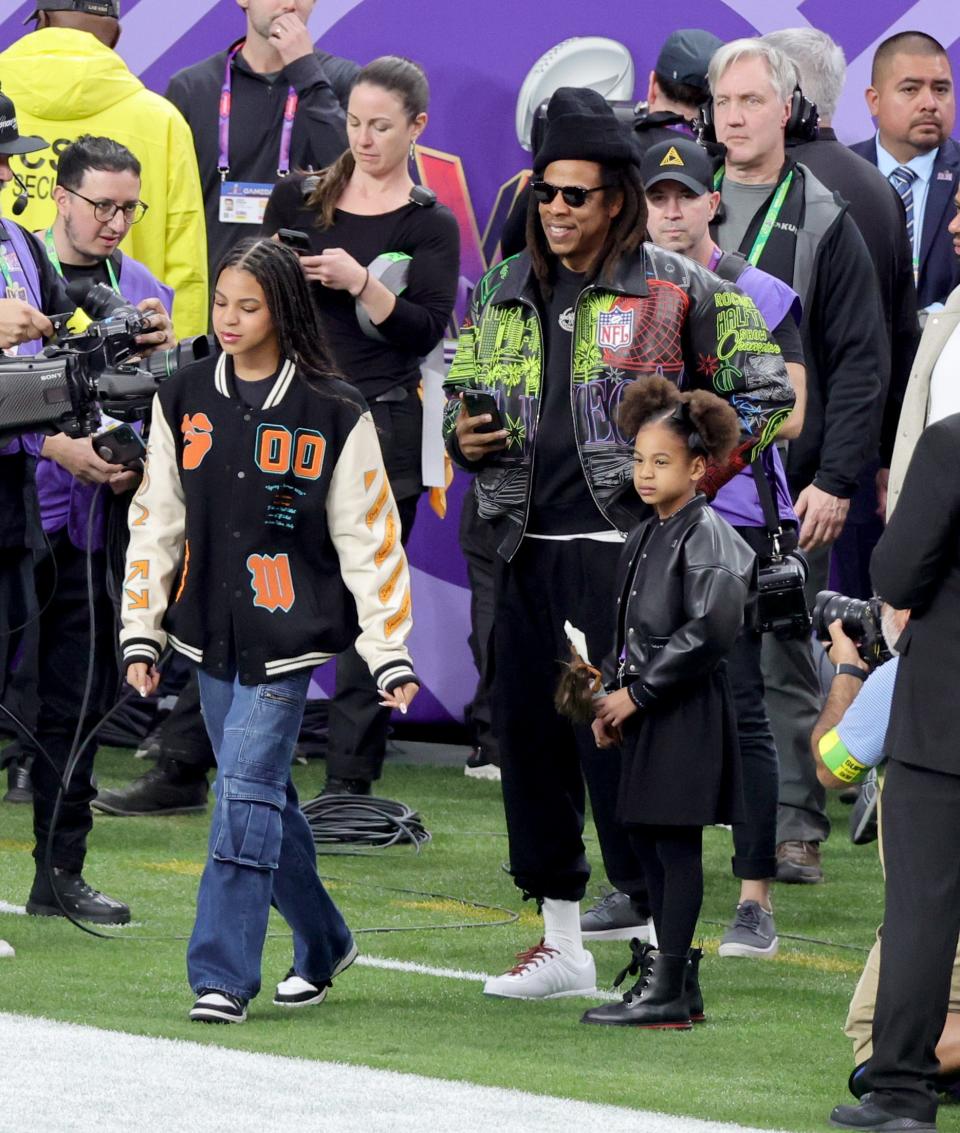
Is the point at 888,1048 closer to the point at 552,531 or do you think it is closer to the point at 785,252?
the point at 552,531

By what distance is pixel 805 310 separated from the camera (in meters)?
7.62

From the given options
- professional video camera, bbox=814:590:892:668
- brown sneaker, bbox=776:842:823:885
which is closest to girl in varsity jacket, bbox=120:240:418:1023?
professional video camera, bbox=814:590:892:668

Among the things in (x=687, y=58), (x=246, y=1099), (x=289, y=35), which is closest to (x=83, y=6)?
(x=289, y=35)

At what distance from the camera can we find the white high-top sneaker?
5.92 m

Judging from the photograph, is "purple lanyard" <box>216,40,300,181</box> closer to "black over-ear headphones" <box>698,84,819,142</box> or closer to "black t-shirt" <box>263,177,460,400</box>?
"black t-shirt" <box>263,177,460,400</box>

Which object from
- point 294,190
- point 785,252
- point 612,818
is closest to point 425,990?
point 612,818

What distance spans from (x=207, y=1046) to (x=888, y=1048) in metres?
1.48

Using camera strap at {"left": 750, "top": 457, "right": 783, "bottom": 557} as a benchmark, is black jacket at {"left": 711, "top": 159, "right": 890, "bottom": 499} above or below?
above

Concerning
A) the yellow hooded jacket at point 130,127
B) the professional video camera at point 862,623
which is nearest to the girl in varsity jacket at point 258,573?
the professional video camera at point 862,623

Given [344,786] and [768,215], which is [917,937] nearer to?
[768,215]

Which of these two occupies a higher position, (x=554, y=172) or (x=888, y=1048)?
(x=554, y=172)

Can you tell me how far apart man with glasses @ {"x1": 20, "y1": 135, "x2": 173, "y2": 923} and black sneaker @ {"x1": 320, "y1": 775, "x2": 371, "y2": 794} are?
1.79m

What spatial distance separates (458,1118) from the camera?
14.8ft

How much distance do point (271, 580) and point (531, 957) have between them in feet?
4.09
